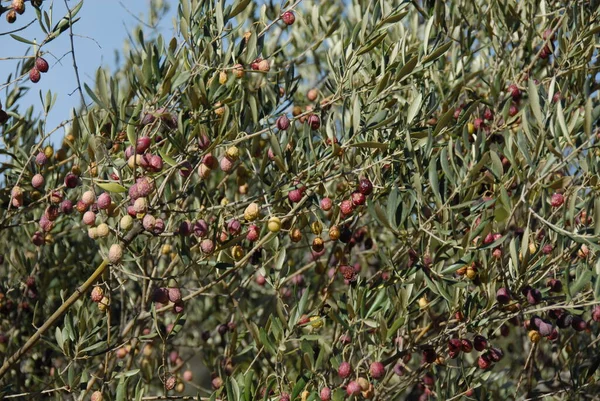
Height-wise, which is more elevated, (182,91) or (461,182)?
(182,91)

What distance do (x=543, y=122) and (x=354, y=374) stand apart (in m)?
1.04

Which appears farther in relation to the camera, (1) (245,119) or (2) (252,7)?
(2) (252,7)

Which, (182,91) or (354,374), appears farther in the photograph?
(354,374)

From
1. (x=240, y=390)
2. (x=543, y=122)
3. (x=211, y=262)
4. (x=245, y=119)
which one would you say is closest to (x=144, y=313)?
(x=211, y=262)

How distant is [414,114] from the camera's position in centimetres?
240

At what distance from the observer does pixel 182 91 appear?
2.38m

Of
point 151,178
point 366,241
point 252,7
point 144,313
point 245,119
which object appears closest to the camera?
point 151,178

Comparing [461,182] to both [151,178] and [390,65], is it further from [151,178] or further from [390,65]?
[151,178]

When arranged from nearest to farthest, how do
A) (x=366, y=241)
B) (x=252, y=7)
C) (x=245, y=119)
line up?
(x=245, y=119) < (x=366, y=241) < (x=252, y=7)

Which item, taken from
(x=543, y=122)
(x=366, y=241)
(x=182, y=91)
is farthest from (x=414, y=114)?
(x=366, y=241)

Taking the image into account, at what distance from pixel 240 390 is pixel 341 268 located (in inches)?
20.6

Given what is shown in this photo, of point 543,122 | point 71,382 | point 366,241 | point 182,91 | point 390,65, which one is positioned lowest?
point 366,241

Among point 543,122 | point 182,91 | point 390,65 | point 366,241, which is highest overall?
point 182,91

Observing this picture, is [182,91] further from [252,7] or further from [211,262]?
[252,7]
